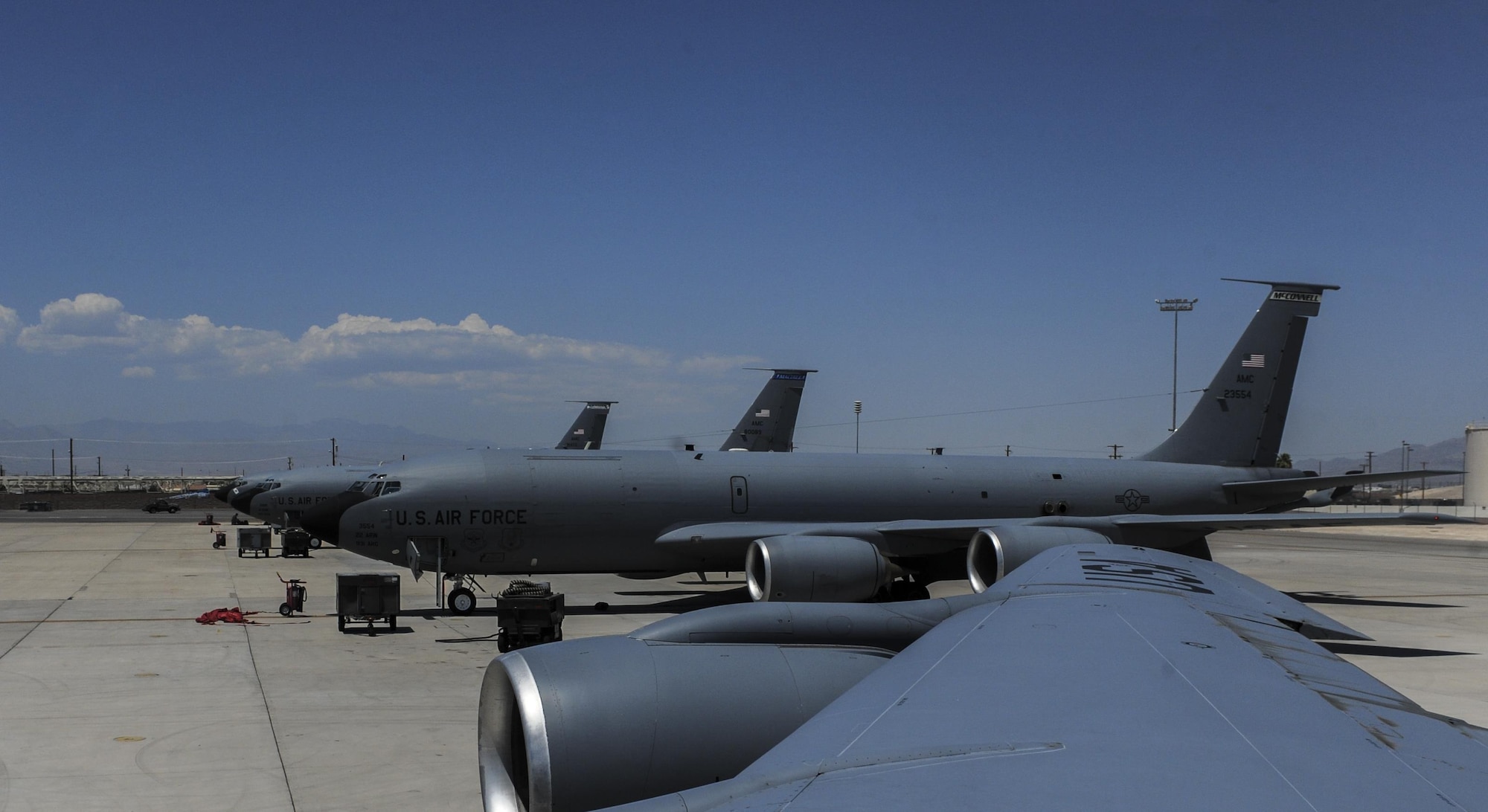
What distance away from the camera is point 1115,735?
304cm

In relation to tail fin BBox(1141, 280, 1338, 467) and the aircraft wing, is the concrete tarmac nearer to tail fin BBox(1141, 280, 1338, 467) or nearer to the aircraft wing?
tail fin BBox(1141, 280, 1338, 467)

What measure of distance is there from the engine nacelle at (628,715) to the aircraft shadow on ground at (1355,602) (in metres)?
24.4

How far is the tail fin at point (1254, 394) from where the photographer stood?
2731 centimetres

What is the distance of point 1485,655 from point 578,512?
17027 millimetres

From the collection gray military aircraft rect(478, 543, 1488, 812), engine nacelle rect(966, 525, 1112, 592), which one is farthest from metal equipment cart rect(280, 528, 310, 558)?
gray military aircraft rect(478, 543, 1488, 812)

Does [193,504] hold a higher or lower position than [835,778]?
lower

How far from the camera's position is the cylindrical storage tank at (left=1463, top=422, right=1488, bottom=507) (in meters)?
96.8

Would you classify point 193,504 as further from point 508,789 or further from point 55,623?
point 508,789

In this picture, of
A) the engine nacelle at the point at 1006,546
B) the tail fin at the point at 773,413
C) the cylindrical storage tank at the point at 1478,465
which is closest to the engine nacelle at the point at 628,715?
the engine nacelle at the point at 1006,546

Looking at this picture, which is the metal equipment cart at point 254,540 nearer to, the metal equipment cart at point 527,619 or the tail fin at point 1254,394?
the metal equipment cart at point 527,619

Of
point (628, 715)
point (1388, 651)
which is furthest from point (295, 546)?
point (628, 715)

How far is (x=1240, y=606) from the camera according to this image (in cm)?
600

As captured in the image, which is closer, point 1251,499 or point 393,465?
point 393,465

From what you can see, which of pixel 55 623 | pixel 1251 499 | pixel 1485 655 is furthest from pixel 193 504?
pixel 1485 655
